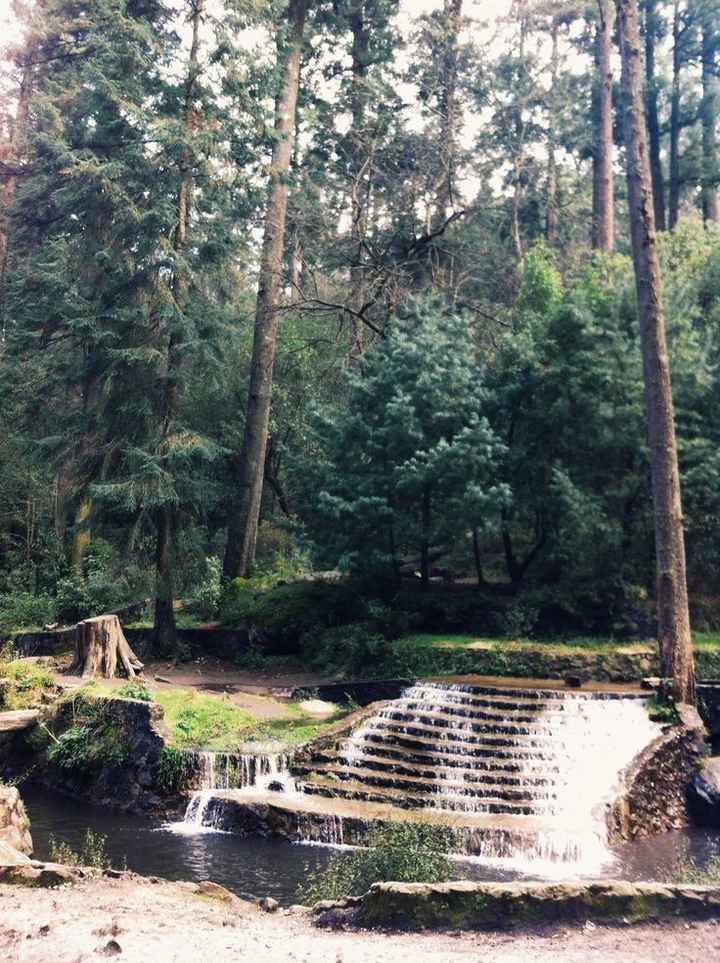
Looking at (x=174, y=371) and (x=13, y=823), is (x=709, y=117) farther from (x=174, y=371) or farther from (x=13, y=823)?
(x=13, y=823)

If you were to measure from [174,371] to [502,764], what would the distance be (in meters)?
11.6

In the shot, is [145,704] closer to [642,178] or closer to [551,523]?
[551,523]

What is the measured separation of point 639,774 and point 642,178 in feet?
32.5

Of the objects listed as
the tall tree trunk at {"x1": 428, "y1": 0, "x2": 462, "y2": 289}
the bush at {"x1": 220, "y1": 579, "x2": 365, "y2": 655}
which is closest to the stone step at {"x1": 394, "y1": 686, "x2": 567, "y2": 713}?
the bush at {"x1": 220, "y1": 579, "x2": 365, "y2": 655}

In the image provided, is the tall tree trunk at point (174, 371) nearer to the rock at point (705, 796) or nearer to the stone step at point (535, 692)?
the stone step at point (535, 692)

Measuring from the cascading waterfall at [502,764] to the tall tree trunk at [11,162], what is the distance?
2383 cm

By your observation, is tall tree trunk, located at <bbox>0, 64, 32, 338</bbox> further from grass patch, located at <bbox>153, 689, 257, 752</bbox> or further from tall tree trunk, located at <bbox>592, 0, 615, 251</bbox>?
grass patch, located at <bbox>153, 689, 257, 752</bbox>

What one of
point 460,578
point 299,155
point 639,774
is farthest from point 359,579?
point 299,155

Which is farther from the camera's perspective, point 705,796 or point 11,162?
point 11,162

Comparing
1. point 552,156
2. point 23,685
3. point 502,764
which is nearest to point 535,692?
point 502,764

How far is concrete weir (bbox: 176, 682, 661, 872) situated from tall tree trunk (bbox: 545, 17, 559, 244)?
2109cm

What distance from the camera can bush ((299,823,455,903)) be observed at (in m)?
7.75

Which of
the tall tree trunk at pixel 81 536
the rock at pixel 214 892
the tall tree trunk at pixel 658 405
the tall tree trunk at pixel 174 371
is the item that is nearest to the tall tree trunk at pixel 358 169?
the tall tree trunk at pixel 174 371

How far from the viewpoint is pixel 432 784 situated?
38.2ft
